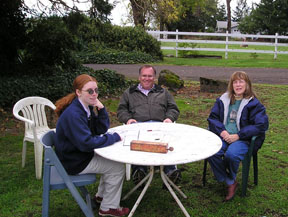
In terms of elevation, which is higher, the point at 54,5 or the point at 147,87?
the point at 54,5

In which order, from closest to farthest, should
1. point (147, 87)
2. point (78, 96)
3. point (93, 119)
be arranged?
1. point (78, 96)
2. point (93, 119)
3. point (147, 87)

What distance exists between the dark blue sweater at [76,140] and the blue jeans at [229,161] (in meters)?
1.13

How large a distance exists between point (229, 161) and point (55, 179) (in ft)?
5.61

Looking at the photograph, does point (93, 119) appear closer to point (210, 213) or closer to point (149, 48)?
point (210, 213)

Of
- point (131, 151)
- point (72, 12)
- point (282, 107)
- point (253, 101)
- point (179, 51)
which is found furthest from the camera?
point (179, 51)

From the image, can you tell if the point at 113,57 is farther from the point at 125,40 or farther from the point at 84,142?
the point at 84,142

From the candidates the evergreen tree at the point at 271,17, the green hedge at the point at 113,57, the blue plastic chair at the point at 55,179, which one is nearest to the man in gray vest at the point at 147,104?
the blue plastic chair at the point at 55,179

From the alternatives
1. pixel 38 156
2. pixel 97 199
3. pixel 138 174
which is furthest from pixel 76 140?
pixel 38 156

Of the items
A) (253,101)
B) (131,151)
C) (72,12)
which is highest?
(72,12)

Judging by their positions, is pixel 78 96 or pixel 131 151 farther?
pixel 78 96

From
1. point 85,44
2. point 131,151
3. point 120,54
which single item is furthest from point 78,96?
point 85,44

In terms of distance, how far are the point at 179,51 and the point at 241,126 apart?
1575cm

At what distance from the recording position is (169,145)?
285cm

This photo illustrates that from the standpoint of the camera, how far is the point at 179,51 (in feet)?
62.1
